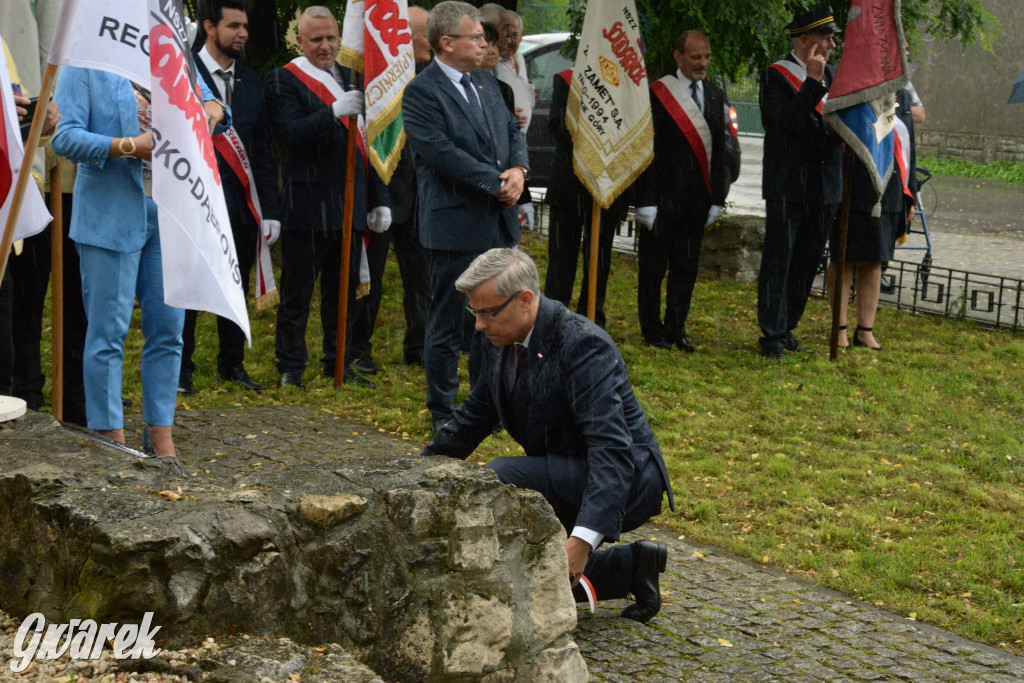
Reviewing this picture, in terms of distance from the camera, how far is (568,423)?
4.17 metres

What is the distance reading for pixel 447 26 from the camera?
21.0 feet

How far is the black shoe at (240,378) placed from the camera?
769cm

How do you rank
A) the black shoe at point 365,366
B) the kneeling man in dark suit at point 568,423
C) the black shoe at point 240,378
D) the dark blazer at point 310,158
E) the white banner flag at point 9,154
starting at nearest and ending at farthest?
the kneeling man in dark suit at point 568,423 → the white banner flag at point 9,154 → the dark blazer at point 310,158 → the black shoe at point 240,378 → the black shoe at point 365,366

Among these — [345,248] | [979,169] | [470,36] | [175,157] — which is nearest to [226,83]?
[345,248]

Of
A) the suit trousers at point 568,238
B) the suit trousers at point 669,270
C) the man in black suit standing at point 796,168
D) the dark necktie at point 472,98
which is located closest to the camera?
the dark necktie at point 472,98

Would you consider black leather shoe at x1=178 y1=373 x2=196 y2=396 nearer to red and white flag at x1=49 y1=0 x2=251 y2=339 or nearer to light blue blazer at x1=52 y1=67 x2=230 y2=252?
light blue blazer at x1=52 y1=67 x2=230 y2=252

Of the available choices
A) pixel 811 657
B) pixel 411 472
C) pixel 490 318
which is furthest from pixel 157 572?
pixel 811 657

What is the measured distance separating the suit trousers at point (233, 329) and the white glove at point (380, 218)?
746 millimetres

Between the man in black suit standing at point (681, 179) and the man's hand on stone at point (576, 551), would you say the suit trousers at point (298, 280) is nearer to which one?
the man in black suit standing at point (681, 179)

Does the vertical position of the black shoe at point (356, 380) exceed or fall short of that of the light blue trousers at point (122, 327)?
it falls short

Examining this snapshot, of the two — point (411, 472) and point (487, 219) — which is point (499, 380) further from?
point (487, 219)

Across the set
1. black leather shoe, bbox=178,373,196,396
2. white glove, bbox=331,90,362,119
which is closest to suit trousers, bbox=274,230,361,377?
black leather shoe, bbox=178,373,196,396

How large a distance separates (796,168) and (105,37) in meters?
5.64

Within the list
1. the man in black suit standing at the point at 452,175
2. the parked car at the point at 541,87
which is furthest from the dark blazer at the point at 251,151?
the parked car at the point at 541,87
